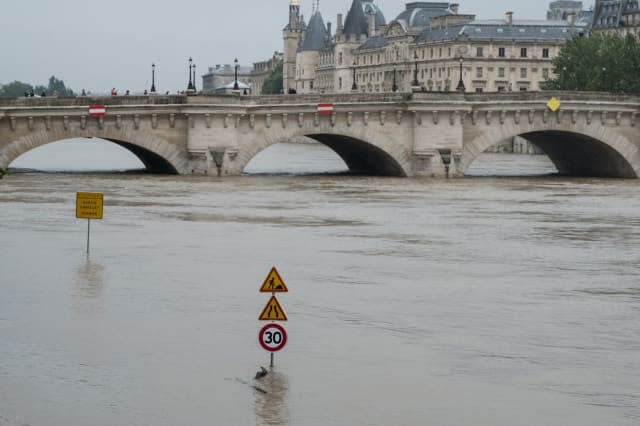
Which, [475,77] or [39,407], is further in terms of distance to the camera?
[475,77]

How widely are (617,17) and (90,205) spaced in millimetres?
121420

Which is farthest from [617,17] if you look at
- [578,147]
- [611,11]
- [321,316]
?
[321,316]

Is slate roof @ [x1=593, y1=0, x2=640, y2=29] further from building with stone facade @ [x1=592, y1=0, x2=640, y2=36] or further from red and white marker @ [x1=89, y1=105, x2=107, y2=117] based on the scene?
red and white marker @ [x1=89, y1=105, x2=107, y2=117]

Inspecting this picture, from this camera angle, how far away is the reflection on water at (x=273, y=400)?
18395 millimetres

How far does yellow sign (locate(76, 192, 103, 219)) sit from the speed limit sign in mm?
12791

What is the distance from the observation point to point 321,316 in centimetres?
2570

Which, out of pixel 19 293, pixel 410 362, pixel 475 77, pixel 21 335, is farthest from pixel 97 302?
pixel 475 77

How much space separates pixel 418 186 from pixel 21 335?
38.3 m

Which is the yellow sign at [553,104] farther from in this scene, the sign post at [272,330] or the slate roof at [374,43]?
the slate roof at [374,43]

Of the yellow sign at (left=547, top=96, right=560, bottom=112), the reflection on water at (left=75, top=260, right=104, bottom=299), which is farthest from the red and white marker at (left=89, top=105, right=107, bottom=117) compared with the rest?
the reflection on water at (left=75, top=260, right=104, bottom=299)

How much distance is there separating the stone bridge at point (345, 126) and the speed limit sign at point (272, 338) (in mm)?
38507

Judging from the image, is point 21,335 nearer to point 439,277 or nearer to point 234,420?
point 234,420

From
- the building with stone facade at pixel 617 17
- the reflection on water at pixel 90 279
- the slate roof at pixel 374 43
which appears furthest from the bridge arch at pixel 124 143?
the slate roof at pixel 374 43

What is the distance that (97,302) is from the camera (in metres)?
26.6
